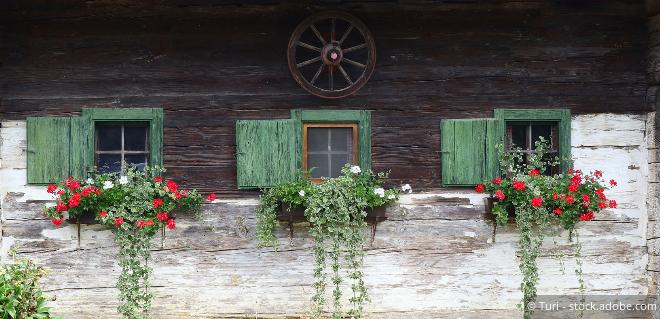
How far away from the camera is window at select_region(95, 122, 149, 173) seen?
6902 millimetres

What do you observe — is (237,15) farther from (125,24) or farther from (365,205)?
(365,205)

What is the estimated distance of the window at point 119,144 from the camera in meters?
6.90

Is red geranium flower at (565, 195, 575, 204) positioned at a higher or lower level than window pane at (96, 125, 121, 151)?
lower

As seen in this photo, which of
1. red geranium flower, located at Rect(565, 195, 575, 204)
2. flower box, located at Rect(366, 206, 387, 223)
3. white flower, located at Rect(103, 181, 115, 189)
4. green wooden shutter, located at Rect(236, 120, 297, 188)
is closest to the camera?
white flower, located at Rect(103, 181, 115, 189)

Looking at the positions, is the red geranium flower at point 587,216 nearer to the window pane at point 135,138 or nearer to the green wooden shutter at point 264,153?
the green wooden shutter at point 264,153

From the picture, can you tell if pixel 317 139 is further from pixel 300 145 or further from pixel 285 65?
pixel 285 65

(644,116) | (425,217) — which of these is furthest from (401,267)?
(644,116)

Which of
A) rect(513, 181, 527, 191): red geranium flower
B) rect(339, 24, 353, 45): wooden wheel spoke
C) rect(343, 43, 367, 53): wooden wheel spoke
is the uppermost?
rect(339, 24, 353, 45): wooden wheel spoke

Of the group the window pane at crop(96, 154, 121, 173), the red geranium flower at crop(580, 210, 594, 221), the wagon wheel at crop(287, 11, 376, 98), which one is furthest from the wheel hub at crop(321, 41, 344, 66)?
the red geranium flower at crop(580, 210, 594, 221)

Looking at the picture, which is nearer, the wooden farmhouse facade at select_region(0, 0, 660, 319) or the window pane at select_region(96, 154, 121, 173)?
the wooden farmhouse facade at select_region(0, 0, 660, 319)

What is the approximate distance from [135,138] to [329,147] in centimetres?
181

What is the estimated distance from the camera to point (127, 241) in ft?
20.6

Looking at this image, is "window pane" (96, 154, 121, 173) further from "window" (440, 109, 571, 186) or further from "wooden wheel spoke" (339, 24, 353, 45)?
"window" (440, 109, 571, 186)

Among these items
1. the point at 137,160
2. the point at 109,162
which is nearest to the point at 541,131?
the point at 137,160
